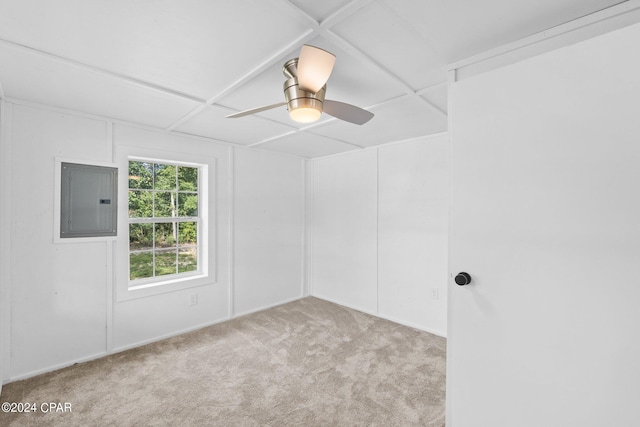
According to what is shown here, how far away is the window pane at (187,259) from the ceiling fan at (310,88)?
2.37 meters

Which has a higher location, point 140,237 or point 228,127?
point 228,127

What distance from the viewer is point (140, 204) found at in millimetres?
3023

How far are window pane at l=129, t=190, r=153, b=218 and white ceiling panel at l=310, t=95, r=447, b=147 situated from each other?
6.42ft

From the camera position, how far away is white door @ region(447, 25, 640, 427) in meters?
1.05

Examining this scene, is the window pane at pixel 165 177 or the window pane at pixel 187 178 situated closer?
the window pane at pixel 165 177

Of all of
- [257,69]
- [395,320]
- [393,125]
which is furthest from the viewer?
[395,320]

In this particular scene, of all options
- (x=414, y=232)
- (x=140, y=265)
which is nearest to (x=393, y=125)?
(x=414, y=232)

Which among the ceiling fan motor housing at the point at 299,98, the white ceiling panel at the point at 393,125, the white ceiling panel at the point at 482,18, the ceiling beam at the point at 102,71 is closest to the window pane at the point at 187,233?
the ceiling beam at the point at 102,71

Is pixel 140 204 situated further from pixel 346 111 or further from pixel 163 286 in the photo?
pixel 346 111

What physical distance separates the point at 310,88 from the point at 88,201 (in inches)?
92.7

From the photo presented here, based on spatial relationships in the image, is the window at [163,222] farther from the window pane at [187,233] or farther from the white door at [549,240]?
the white door at [549,240]

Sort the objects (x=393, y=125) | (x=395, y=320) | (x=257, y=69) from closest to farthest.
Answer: (x=257, y=69)
(x=393, y=125)
(x=395, y=320)

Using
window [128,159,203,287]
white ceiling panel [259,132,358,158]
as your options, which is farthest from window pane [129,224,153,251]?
white ceiling panel [259,132,358,158]

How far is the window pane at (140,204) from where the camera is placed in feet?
9.71
